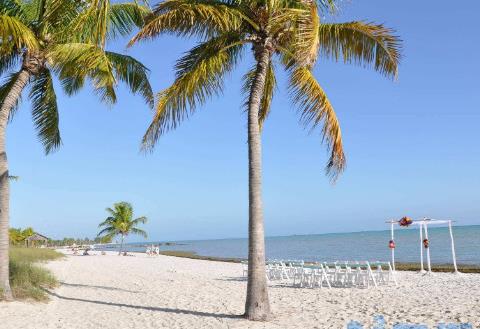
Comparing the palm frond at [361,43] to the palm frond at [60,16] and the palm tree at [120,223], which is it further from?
the palm tree at [120,223]

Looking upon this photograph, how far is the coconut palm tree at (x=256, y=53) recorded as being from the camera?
785cm

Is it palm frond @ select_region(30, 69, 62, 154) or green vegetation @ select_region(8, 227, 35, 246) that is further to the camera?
green vegetation @ select_region(8, 227, 35, 246)

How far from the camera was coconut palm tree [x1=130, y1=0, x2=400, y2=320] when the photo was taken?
785 centimetres

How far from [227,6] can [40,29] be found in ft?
13.6

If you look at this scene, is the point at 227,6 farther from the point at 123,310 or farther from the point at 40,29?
the point at 123,310

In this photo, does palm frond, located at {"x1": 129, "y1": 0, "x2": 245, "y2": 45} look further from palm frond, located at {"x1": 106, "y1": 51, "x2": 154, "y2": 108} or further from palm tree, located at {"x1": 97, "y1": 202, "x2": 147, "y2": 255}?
palm tree, located at {"x1": 97, "y1": 202, "x2": 147, "y2": 255}

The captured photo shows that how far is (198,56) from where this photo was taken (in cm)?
869

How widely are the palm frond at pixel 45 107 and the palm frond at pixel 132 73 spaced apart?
5.53 feet

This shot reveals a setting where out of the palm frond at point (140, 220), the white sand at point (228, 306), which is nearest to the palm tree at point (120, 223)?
the palm frond at point (140, 220)

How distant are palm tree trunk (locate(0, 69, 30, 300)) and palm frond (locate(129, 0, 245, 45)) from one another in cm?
312

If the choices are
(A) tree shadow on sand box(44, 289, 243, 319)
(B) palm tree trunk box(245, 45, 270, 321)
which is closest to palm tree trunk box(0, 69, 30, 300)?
(A) tree shadow on sand box(44, 289, 243, 319)

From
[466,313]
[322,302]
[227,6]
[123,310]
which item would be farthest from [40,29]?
[466,313]

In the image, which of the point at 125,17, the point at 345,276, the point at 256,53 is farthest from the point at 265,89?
the point at 345,276

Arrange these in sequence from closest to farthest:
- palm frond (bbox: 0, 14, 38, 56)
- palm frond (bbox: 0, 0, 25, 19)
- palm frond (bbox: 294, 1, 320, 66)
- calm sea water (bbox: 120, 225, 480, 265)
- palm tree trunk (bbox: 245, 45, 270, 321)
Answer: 1. palm frond (bbox: 294, 1, 320, 66)
2. palm tree trunk (bbox: 245, 45, 270, 321)
3. palm frond (bbox: 0, 14, 38, 56)
4. palm frond (bbox: 0, 0, 25, 19)
5. calm sea water (bbox: 120, 225, 480, 265)
